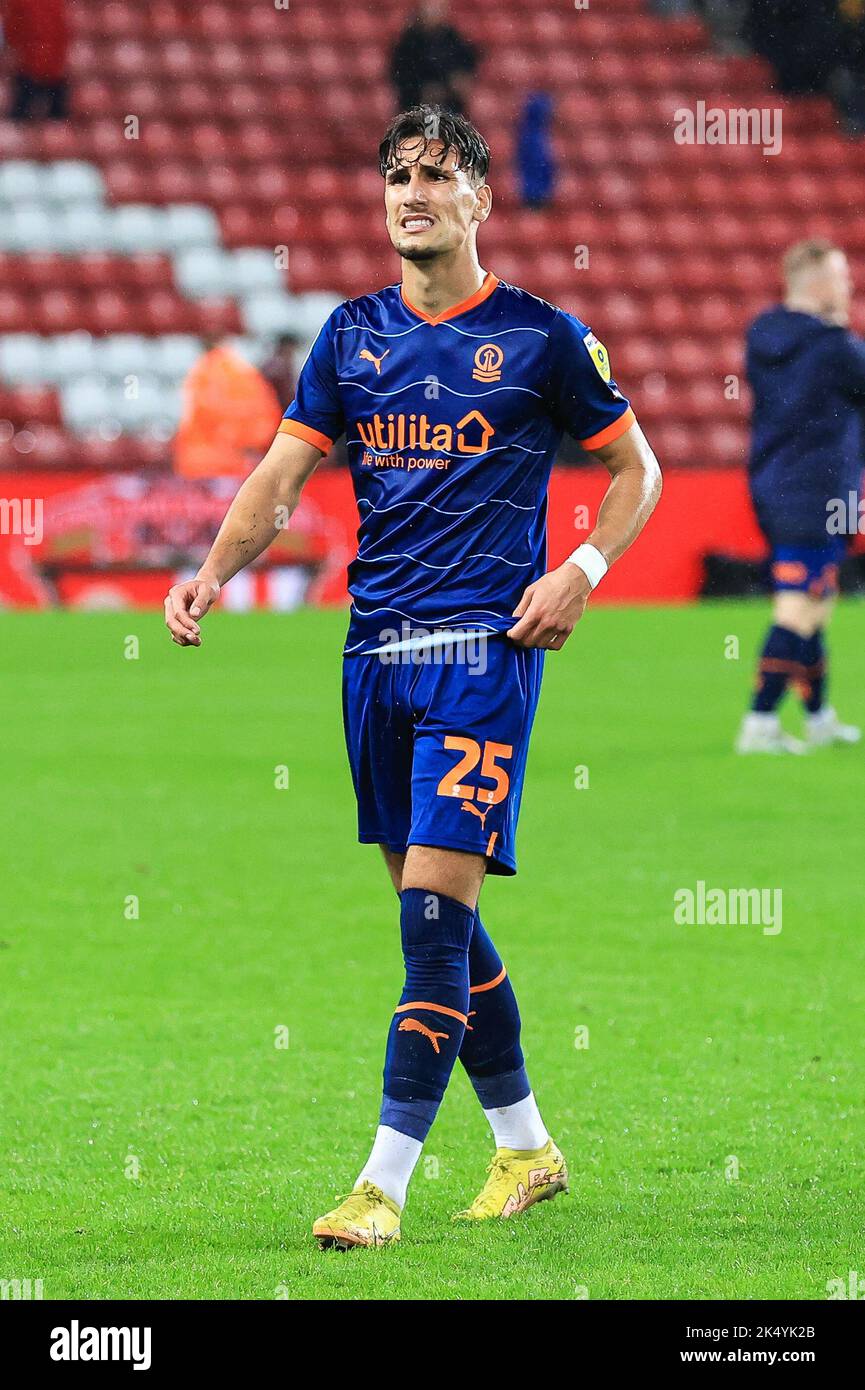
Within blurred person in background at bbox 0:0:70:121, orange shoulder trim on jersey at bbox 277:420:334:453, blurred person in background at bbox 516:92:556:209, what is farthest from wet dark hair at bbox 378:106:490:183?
blurred person in background at bbox 516:92:556:209

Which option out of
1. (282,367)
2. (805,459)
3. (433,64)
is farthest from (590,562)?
(433,64)

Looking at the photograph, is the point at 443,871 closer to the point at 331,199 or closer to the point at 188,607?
the point at 188,607

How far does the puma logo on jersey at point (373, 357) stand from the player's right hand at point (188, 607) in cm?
51

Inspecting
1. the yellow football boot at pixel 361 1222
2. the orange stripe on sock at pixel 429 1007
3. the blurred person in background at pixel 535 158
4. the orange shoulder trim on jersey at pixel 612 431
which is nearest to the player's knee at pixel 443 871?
the orange stripe on sock at pixel 429 1007

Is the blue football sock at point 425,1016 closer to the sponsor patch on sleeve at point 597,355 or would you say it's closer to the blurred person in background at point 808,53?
the sponsor patch on sleeve at point 597,355

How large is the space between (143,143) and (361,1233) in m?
20.7

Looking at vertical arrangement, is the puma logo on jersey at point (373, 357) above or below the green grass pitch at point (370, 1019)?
above

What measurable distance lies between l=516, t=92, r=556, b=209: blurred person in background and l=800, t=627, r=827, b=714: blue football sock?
13456mm

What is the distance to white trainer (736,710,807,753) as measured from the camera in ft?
35.3

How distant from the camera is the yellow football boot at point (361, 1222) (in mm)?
3842

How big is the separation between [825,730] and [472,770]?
7.26 m
